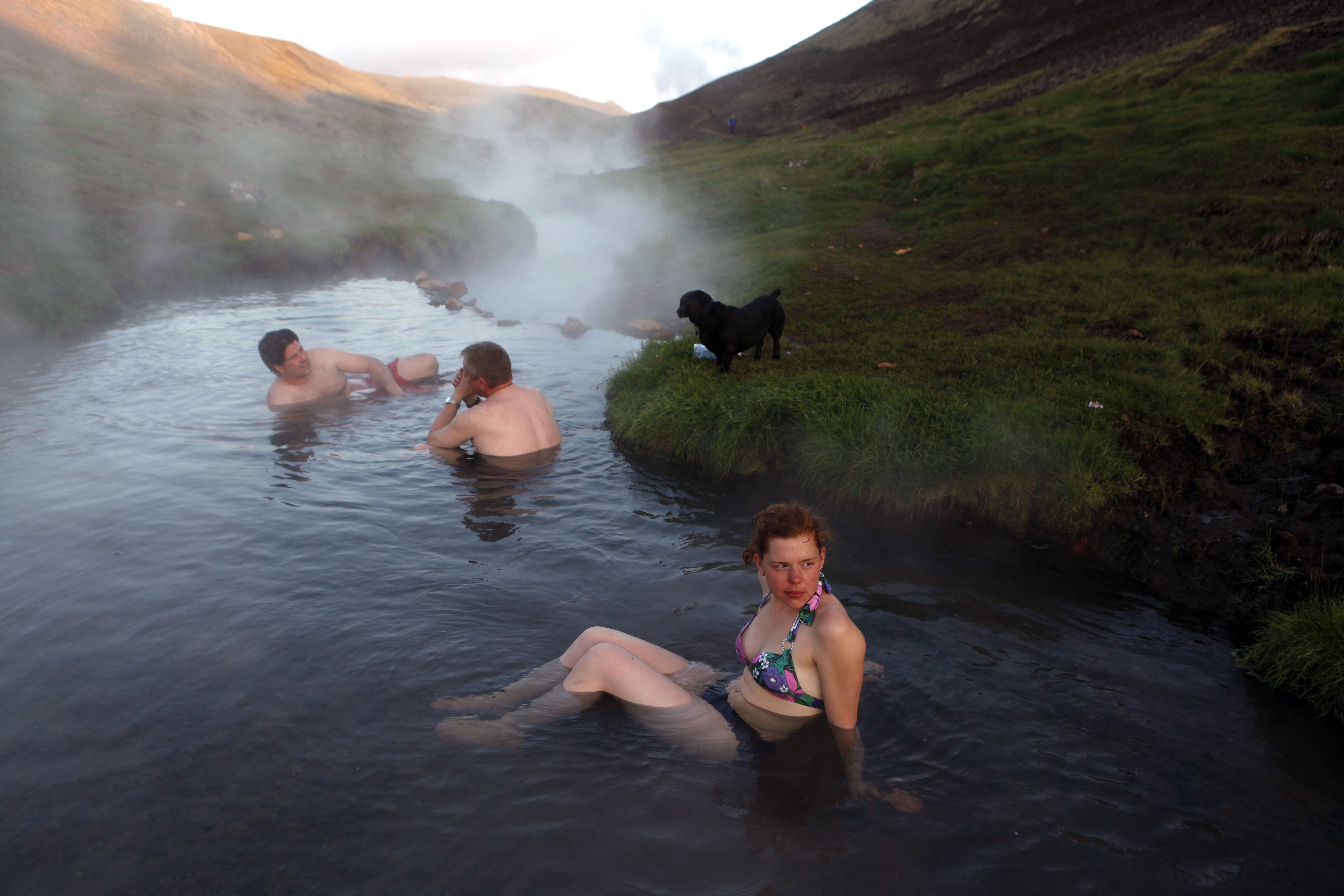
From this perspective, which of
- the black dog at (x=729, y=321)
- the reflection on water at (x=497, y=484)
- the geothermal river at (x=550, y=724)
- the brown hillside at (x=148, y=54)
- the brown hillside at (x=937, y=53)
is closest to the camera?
the geothermal river at (x=550, y=724)

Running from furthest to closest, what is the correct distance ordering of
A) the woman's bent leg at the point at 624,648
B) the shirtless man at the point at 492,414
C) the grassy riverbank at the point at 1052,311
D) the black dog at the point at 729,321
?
the black dog at the point at 729,321
the shirtless man at the point at 492,414
the grassy riverbank at the point at 1052,311
the woman's bent leg at the point at 624,648

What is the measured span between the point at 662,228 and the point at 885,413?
52.3ft

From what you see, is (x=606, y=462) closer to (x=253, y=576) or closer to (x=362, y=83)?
(x=253, y=576)

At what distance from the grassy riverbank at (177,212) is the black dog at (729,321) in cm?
1198

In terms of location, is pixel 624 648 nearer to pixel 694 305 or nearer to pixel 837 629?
pixel 837 629

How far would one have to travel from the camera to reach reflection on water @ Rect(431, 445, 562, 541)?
6.20m

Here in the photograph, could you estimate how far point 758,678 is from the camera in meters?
3.68

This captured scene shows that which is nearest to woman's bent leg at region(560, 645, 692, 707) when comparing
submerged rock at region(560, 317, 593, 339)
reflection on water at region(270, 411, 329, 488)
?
reflection on water at region(270, 411, 329, 488)

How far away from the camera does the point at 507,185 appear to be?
141 feet

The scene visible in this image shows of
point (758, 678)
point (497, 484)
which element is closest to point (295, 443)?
point (497, 484)

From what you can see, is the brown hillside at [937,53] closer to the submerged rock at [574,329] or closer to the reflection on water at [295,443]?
the submerged rock at [574,329]

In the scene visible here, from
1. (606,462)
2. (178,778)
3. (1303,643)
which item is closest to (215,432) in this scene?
(606,462)

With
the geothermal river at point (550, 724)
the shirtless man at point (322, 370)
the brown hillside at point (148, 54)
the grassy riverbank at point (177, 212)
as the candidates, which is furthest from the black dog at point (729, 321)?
the brown hillside at point (148, 54)

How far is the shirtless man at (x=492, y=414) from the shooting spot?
7.04 m
